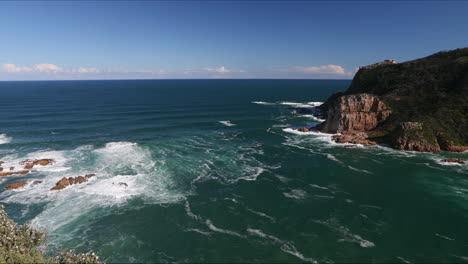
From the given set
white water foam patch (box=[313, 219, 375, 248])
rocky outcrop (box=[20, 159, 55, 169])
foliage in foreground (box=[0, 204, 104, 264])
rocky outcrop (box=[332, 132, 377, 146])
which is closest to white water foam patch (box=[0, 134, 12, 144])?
rocky outcrop (box=[20, 159, 55, 169])

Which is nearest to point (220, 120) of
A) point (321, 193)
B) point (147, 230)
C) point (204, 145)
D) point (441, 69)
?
point (204, 145)

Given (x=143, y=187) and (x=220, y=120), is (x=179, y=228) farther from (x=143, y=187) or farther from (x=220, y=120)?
(x=220, y=120)

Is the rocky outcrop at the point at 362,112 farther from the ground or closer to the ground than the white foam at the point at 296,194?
farther from the ground

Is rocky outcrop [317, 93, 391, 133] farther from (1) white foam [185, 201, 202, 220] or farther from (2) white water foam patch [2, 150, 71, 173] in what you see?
(2) white water foam patch [2, 150, 71, 173]

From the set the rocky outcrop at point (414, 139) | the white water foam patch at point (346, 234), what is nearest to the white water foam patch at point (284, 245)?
the white water foam patch at point (346, 234)

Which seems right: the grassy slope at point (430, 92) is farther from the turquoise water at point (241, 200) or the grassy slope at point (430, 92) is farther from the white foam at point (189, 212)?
the white foam at point (189, 212)

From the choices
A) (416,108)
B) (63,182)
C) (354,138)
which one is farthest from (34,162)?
(416,108)
